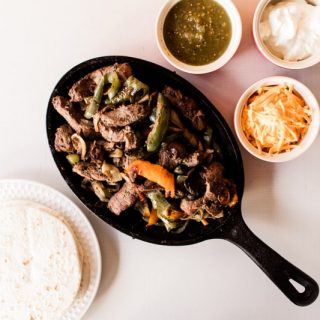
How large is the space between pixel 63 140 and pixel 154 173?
1.57ft

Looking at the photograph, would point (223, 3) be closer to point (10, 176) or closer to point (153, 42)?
point (153, 42)

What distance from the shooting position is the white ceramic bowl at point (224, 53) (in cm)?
228

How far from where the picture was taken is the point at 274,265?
7.41 ft

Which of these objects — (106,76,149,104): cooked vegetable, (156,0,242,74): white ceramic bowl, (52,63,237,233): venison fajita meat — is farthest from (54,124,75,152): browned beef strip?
(156,0,242,74): white ceramic bowl

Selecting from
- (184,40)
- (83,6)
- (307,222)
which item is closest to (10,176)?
(83,6)

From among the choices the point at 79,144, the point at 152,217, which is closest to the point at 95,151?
the point at 79,144

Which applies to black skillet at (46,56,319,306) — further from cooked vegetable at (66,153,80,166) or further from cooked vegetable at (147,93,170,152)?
cooked vegetable at (147,93,170,152)

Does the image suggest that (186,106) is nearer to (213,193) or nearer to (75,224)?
(213,193)

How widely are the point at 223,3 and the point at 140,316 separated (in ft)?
5.65

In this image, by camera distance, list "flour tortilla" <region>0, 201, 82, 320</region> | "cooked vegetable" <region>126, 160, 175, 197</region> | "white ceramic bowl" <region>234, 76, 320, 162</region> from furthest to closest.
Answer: "flour tortilla" <region>0, 201, 82, 320</region>
"white ceramic bowl" <region>234, 76, 320, 162</region>
"cooked vegetable" <region>126, 160, 175, 197</region>

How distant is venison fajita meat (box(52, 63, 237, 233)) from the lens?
217 cm

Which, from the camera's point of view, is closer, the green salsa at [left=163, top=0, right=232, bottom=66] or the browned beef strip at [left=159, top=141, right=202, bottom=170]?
the browned beef strip at [left=159, top=141, right=202, bottom=170]

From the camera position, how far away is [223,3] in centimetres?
229

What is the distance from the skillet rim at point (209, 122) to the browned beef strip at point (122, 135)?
10.3 inches
